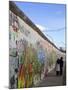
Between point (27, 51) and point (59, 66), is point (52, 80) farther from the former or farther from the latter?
point (27, 51)

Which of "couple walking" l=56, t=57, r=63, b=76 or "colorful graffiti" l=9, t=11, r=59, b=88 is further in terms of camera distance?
"couple walking" l=56, t=57, r=63, b=76

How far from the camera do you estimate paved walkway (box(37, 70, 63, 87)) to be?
219 cm

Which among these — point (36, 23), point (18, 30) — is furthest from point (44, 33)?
point (18, 30)

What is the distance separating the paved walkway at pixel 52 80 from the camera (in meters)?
2.19

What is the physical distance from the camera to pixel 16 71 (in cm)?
209

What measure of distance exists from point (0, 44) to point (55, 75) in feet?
2.02

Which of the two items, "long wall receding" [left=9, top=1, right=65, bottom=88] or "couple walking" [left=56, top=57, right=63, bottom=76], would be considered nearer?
"long wall receding" [left=9, top=1, right=65, bottom=88]

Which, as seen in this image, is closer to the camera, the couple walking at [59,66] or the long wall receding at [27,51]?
the long wall receding at [27,51]

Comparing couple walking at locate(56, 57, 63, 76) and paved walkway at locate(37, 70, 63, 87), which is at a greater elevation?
couple walking at locate(56, 57, 63, 76)

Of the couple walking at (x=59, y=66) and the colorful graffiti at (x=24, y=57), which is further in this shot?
the couple walking at (x=59, y=66)

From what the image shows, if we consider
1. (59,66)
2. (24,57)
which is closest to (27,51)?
(24,57)

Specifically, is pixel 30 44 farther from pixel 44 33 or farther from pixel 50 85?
pixel 50 85

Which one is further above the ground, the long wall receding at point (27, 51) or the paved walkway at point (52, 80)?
the long wall receding at point (27, 51)

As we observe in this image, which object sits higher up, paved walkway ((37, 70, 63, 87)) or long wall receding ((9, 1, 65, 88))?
long wall receding ((9, 1, 65, 88))
